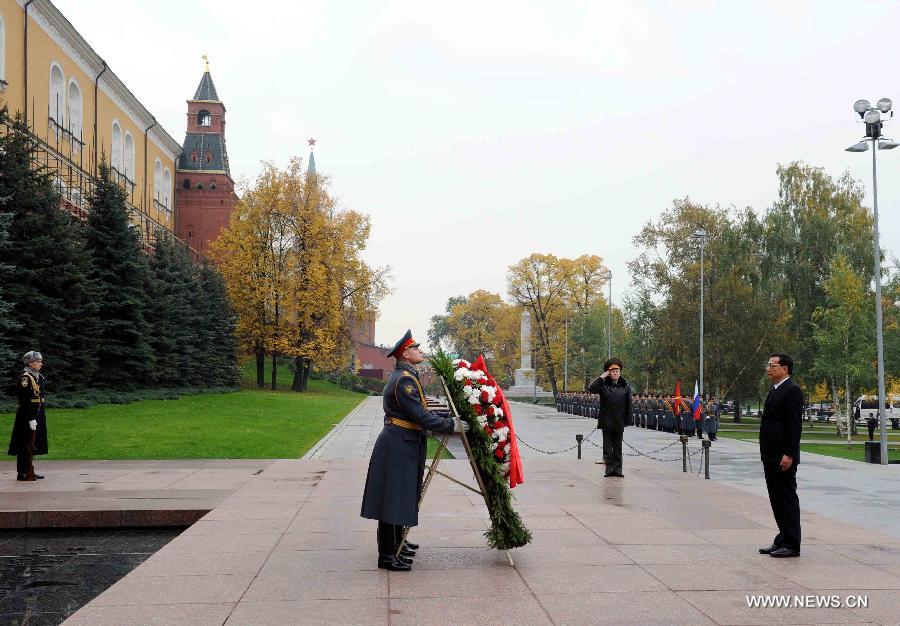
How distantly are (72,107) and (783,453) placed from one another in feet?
164

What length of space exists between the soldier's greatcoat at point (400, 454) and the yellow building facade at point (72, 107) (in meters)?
28.6

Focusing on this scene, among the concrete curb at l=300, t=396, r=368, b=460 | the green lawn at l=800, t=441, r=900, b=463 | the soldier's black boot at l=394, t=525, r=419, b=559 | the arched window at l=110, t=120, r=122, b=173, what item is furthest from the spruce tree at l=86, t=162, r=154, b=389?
the soldier's black boot at l=394, t=525, r=419, b=559

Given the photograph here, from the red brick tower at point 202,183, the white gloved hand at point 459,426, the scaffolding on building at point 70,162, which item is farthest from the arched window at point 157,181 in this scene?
the white gloved hand at point 459,426

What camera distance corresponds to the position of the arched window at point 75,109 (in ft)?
162

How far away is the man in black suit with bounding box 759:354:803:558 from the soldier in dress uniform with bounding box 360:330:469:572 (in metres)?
3.00

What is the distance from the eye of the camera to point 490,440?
7734 mm

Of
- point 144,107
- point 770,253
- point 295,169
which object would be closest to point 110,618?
point 770,253

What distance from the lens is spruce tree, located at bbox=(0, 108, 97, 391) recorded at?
85.6ft

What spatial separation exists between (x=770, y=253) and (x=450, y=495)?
35.3m

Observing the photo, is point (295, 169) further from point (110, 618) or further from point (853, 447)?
point (110, 618)

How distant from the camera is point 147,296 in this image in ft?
115

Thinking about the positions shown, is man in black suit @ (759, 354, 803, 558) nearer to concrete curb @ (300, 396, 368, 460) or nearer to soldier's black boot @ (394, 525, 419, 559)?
soldier's black boot @ (394, 525, 419, 559)

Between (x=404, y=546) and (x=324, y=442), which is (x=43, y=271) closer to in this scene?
(x=324, y=442)

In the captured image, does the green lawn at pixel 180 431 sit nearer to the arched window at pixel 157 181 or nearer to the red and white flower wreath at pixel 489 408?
the red and white flower wreath at pixel 489 408
